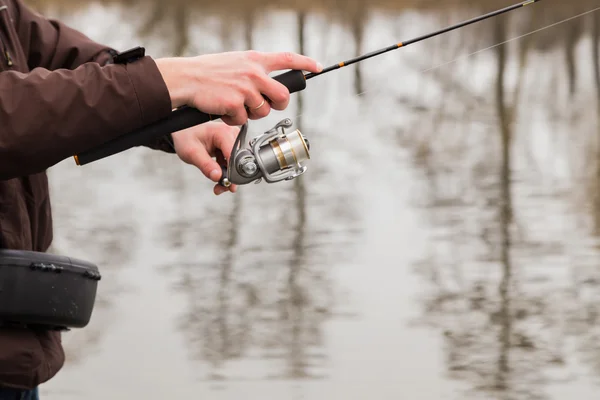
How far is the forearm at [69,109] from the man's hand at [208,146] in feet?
1.06

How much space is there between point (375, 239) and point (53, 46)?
3.15 m

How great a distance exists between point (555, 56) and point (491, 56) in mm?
427

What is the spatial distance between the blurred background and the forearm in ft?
5.47

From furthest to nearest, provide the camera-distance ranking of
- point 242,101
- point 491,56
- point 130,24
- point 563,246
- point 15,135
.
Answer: point 130,24 < point 491,56 < point 563,246 < point 242,101 < point 15,135

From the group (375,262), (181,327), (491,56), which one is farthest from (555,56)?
(181,327)

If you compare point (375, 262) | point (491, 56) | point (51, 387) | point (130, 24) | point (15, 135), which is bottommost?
point (51, 387)

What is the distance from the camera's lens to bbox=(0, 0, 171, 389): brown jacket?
0.95 m

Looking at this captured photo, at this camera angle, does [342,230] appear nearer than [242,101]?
No

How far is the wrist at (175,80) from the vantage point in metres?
1.01

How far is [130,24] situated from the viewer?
6359 mm

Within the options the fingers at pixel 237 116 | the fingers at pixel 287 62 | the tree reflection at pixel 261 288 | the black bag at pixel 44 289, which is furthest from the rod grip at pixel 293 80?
the tree reflection at pixel 261 288

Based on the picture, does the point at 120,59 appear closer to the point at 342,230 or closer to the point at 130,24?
the point at 342,230

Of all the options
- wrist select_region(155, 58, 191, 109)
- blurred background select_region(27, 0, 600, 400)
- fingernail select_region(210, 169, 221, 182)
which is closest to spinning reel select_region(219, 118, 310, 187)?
fingernail select_region(210, 169, 221, 182)

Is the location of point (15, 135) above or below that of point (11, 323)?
above
